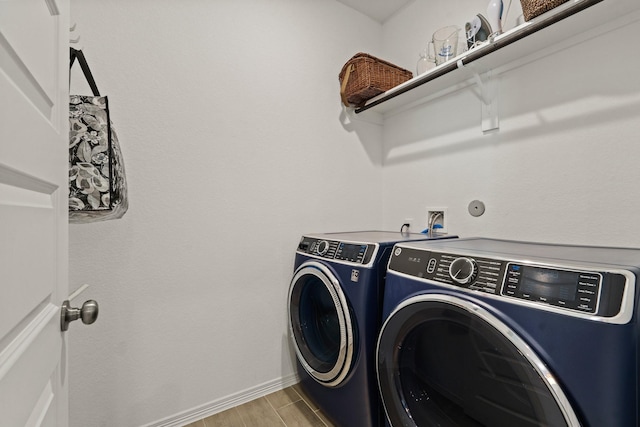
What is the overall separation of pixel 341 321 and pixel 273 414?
2.39 ft

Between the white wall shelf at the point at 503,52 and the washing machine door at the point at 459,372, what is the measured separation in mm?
1107

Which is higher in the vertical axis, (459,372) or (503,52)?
(503,52)

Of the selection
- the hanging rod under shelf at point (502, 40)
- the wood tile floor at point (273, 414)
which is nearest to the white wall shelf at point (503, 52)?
the hanging rod under shelf at point (502, 40)

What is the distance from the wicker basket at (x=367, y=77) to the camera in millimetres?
1683

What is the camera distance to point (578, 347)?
597mm

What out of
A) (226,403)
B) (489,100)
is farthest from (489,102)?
(226,403)

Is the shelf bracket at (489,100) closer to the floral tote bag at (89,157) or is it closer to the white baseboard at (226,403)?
the floral tote bag at (89,157)

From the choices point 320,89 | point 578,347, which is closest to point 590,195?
point 578,347

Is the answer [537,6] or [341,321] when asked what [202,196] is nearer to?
[341,321]

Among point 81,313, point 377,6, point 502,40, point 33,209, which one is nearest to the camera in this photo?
point 33,209

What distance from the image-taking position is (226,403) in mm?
1491

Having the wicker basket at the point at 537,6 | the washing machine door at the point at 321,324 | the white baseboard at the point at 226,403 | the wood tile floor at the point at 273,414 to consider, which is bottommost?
the wood tile floor at the point at 273,414

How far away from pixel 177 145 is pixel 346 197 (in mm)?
1091

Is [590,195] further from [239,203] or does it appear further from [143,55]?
[143,55]
